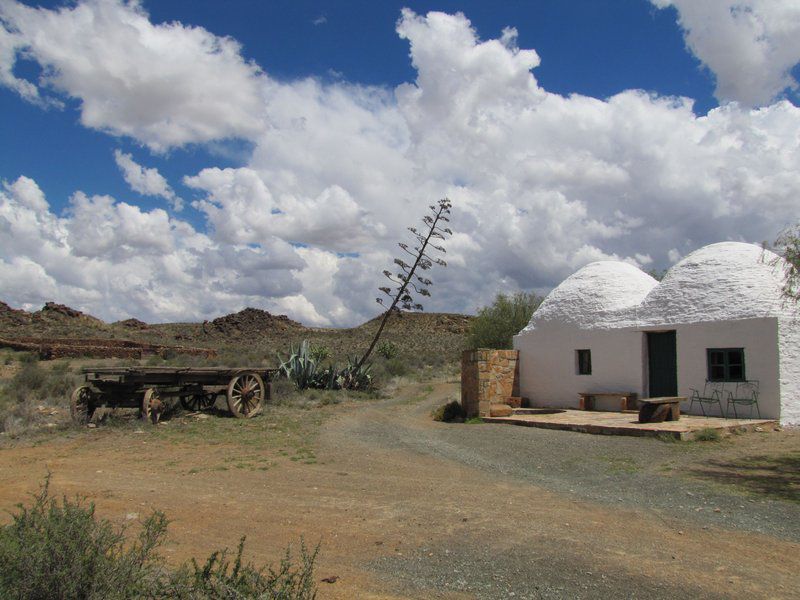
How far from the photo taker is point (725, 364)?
13.8 meters

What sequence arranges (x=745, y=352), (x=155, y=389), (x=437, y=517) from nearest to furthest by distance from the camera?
1. (x=437, y=517)
2. (x=155, y=389)
3. (x=745, y=352)

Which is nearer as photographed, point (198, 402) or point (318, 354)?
point (198, 402)

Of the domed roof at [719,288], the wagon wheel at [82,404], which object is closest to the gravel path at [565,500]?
the domed roof at [719,288]

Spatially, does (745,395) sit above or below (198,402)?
above

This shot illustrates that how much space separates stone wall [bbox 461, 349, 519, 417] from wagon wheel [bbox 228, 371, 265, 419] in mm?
5028

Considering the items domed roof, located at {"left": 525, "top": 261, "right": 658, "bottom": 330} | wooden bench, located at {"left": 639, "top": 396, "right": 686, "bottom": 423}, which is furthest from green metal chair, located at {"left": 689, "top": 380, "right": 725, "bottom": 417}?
domed roof, located at {"left": 525, "top": 261, "right": 658, "bottom": 330}

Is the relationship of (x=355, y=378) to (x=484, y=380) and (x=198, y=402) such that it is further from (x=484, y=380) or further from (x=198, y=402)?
(x=198, y=402)

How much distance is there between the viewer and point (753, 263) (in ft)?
46.9

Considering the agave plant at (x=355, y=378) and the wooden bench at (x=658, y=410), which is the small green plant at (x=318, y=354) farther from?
the wooden bench at (x=658, y=410)

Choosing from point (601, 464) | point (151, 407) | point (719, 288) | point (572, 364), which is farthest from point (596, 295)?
point (151, 407)

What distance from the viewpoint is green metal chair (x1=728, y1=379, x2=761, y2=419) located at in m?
13.0

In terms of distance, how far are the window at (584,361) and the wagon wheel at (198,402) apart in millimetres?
9428

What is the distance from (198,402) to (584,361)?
998 cm

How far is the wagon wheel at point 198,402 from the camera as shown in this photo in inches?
571
